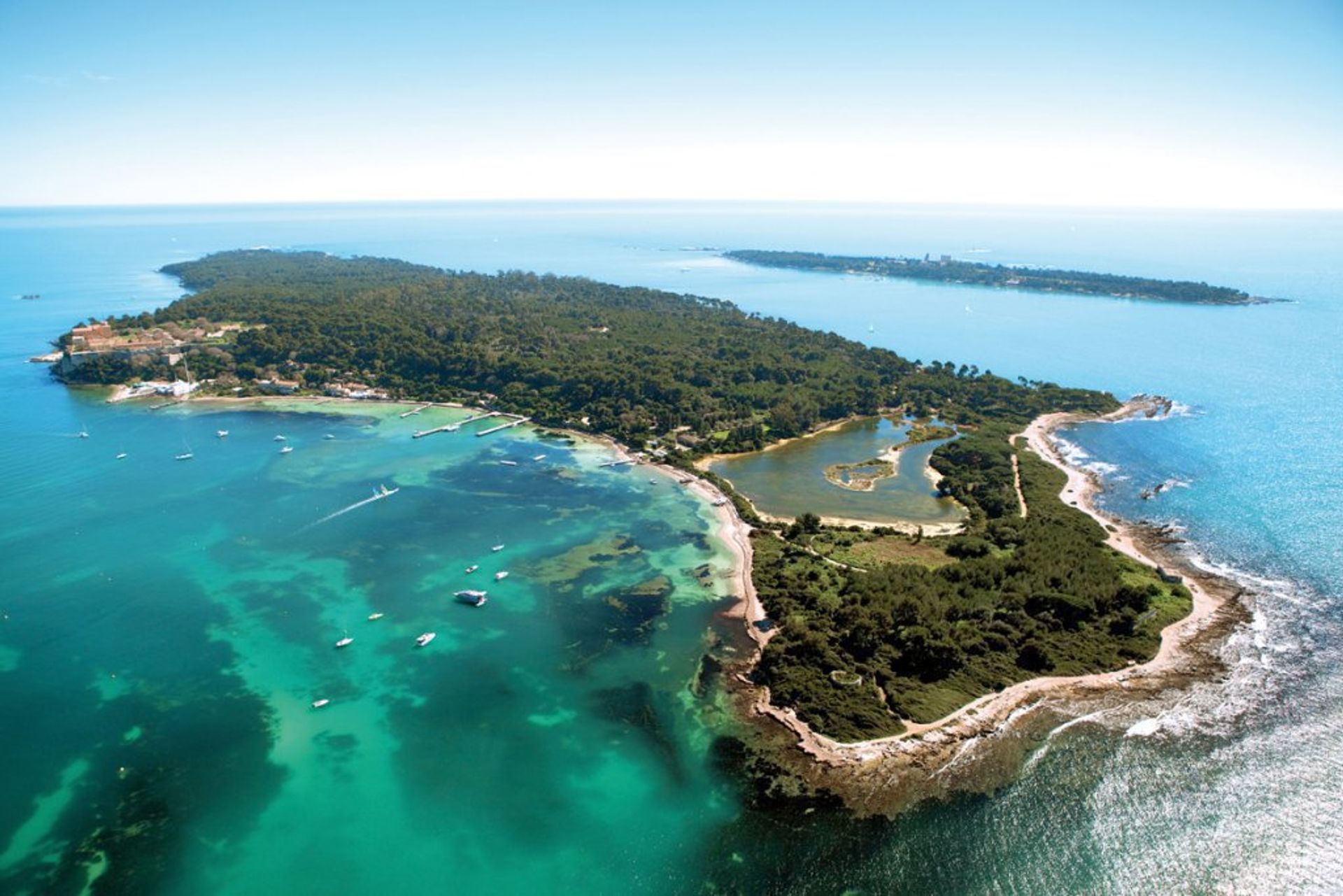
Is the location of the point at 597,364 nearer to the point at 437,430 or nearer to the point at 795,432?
the point at 437,430

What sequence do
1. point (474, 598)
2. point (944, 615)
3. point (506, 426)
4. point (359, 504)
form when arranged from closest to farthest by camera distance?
point (944, 615) < point (474, 598) < point (359, 504) < point (506, 426)

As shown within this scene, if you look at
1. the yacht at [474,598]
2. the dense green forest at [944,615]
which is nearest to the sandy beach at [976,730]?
the dense green forest at [944,615]

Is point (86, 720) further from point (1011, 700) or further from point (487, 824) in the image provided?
point (1011, 700)

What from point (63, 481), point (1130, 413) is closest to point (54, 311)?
point (63, 481)

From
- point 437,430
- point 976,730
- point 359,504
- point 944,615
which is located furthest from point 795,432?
point 976,730

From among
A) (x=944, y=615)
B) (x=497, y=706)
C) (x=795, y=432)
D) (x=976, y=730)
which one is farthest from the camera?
→ (x=795, y=432)

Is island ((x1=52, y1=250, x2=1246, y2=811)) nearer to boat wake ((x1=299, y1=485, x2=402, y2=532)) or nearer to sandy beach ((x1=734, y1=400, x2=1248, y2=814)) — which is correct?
sandy beach ((x1=734, y1=400, x2=1248, y2=814))

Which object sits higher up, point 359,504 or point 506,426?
point 506,426
